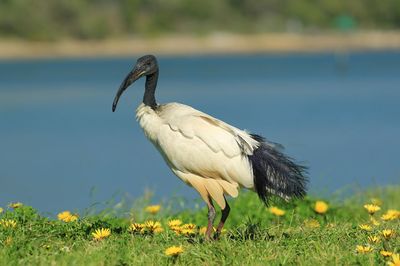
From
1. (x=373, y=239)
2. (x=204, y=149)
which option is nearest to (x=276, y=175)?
(x=204, y=149)

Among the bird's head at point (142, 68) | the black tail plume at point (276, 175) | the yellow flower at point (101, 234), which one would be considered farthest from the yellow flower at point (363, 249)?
the bird's head at point (142, 68)

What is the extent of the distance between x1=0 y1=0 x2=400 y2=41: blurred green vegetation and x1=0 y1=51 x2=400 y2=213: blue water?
28.8 m

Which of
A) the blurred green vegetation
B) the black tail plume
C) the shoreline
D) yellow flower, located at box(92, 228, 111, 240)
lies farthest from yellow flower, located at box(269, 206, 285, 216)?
the blurred green vegetation

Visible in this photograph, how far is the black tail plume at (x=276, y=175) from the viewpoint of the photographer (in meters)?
5.36

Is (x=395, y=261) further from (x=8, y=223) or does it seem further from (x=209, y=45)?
(x=209, y=45)

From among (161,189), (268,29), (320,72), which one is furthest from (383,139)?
(268,29)

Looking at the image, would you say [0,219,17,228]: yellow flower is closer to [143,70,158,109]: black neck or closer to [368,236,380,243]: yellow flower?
[143,70,158,109]: black neck

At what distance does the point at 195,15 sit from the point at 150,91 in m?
77.6

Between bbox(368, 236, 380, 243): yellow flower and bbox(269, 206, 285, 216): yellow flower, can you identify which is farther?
bbox(269, 206, 285, 216): yellow flower

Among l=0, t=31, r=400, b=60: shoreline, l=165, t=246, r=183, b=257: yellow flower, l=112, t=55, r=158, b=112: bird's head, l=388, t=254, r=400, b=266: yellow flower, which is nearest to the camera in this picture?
l=388, t=254, r=400, b=266: yellow flower

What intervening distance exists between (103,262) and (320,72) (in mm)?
46095

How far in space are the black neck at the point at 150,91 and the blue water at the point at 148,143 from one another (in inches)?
128

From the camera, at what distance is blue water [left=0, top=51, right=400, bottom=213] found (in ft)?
44.7

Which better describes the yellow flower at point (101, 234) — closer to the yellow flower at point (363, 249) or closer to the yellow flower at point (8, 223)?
the yellow flower at point (8, 223)
